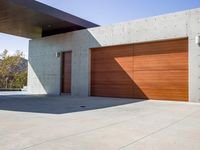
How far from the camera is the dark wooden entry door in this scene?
1355 centimetres

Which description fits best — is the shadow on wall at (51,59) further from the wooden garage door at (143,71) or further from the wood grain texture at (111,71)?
the wooden garage door at (143,71)

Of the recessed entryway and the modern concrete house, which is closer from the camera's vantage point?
the modern concrete house

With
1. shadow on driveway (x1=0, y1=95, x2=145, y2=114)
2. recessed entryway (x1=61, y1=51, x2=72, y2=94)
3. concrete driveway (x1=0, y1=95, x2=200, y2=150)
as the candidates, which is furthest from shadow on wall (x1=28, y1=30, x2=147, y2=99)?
concrete driveway (x1=0, y1=95, x2=200, y2=150)

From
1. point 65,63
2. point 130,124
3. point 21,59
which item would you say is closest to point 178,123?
point 130,124

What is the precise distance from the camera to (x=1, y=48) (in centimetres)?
2686

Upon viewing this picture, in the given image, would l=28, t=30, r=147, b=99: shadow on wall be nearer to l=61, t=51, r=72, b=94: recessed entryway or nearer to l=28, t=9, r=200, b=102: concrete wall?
l=28, t=9, r=200, b=102: concrete wall

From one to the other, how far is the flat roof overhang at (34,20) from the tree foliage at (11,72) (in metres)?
10.9

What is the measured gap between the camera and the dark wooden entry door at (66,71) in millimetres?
13547

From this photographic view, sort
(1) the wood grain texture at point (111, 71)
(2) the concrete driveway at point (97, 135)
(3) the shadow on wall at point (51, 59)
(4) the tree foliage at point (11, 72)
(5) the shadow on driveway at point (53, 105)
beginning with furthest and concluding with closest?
(4) the tree foliage at point (11, 72)
(3) the shadow on wall at point (51, 59)
(1) the wood grain texture at point (111, 71)
(5) the shadow on driveway at point (53, 105)
(2) the concrete driveway at point (97, 135)

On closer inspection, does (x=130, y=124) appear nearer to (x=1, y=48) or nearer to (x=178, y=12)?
(x=178, y=12)

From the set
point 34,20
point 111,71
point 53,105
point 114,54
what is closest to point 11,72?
point 34,20

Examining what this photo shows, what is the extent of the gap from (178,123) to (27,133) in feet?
9.05

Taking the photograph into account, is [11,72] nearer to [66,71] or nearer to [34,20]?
[66,71]

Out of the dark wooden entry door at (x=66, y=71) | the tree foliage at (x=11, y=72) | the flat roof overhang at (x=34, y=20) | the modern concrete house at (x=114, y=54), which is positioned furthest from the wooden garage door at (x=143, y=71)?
the tree foliage at (x=11, y=72)
